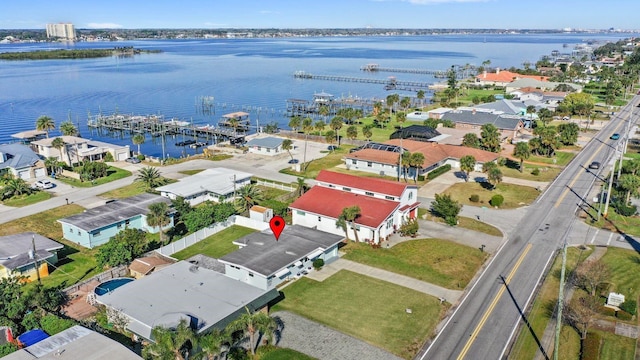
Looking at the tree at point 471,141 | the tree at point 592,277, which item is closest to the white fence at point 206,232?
the tree at point 592,277

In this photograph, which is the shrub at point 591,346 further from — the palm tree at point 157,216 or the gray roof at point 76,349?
the palm tree at point 157,216

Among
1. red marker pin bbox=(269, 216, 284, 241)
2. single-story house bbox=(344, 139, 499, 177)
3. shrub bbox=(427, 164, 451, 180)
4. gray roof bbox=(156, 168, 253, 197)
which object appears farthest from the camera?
single-story house bbox=(344, 139, 499, 177)

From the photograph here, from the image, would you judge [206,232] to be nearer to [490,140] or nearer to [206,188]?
[206,188]

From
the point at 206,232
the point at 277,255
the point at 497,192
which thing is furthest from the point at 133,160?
the point at 497,192

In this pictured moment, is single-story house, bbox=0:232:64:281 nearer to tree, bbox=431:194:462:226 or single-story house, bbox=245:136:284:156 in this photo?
tree, bbox=431:194:462:226

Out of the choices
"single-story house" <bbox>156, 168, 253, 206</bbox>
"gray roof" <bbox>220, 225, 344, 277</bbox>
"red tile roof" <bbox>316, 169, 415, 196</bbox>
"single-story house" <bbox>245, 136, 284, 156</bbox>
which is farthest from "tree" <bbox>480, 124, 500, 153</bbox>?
"gray roof" <bbox>220, 225, 344, 277</bbox>

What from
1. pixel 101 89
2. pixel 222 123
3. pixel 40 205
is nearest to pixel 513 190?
pixel 40 205
